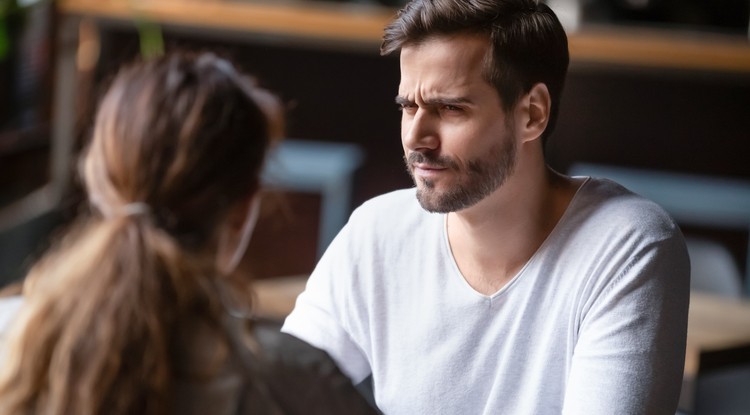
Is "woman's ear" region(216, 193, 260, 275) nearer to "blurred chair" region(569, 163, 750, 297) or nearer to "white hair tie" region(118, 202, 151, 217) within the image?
"white hair tie" region(118, 202, 151, 217)

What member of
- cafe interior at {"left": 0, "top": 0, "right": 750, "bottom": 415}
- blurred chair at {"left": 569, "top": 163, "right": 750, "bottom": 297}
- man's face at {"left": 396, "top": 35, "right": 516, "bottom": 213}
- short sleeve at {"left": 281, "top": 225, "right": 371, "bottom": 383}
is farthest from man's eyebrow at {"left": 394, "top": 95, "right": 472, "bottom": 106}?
blurred chair at {"left": 569, "top": 163, "right": 750, "bottom": 297}

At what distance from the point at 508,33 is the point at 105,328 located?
19.8 inches

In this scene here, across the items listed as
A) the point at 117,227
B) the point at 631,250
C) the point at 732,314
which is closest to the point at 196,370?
the point at 117,227

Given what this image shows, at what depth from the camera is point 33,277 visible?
3.17ft

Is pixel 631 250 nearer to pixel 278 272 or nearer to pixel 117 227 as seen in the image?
pixel 117 227

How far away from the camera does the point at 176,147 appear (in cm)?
94

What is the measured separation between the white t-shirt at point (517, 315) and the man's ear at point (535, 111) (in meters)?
0.09

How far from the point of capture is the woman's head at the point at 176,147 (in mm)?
937

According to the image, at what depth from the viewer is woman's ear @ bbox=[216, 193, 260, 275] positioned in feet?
3.26

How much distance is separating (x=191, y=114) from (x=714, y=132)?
2.62m

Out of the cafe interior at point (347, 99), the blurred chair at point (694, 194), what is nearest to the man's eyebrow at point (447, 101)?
the cafe interior at point (347, 99)

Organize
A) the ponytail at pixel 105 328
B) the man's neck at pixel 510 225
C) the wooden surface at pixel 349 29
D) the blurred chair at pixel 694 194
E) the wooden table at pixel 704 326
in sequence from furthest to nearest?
the blurred chair at pixel 694 194 < the wooden surface at pixel 349 29 < the wooden table at pixel 704 326 < the man's neck at pixel 510 225 < the ponytail at pixel 105 328

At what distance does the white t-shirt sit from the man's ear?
0.09 metres

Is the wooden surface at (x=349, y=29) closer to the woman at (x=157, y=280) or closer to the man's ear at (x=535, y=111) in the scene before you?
the man's ear at (x=535, y=111)
